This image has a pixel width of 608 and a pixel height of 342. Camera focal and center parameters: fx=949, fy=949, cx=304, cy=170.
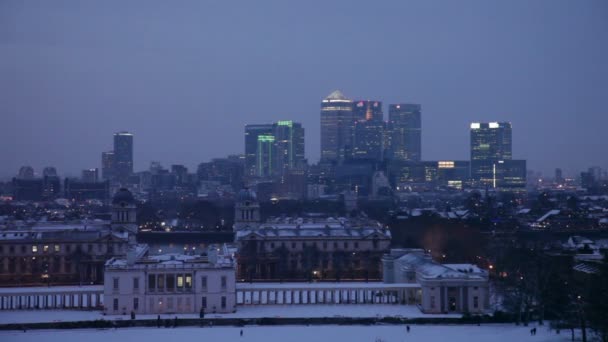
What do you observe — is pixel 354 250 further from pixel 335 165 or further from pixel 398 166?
pixel 398 166

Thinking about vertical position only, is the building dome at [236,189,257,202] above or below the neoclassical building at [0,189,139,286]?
above

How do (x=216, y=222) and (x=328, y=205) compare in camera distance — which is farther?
(x=328, y=205)

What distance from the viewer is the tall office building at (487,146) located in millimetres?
192375

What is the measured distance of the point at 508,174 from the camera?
186125 mm

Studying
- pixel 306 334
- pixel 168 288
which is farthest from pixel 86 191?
pixel 306 334

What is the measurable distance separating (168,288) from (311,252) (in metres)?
13.4

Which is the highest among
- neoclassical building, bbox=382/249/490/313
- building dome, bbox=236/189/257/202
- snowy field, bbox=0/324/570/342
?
building dome, bbox=236/189/257/202

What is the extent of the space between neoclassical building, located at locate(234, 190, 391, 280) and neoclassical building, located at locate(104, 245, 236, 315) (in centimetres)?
955

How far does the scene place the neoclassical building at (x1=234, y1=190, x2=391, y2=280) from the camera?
1679 inches

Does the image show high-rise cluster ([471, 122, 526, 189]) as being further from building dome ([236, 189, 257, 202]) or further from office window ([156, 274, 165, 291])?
office window ([156, 274, 165, 291])

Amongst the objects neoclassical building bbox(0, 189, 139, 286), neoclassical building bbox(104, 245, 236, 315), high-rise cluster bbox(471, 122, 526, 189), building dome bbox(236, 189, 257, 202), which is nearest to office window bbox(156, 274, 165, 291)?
neoclassical building bbox(104, 245, 236, 315)

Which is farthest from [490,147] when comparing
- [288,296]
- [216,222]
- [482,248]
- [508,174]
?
[288,296]

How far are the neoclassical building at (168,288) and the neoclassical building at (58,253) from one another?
9108 millimetres

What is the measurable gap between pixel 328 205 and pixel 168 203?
24.8 m
